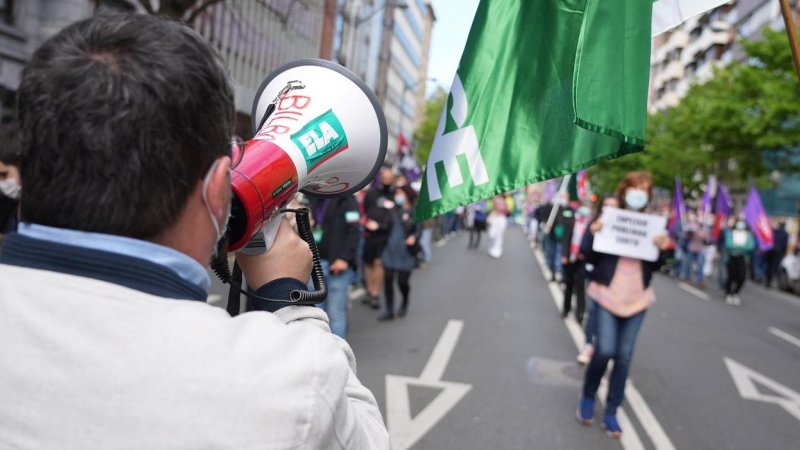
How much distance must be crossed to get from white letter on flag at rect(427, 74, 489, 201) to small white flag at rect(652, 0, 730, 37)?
687mm

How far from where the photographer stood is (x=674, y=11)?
2.51m

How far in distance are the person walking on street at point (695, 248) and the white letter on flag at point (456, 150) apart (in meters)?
16.1

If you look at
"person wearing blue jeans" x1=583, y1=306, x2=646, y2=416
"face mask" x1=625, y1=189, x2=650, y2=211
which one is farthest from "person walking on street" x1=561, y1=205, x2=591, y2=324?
"person wearing blue jeans" x1=583, y1=306, x2=646, y2=416

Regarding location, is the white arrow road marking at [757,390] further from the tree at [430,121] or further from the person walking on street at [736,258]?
the tree at [430,121]

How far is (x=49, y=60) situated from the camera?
1052 mm

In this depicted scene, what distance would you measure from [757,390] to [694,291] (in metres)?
9.65

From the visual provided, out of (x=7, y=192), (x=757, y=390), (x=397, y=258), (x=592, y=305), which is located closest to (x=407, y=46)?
(x=397, y=258)

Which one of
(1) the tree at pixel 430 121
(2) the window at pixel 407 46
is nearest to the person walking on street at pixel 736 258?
(2) the window at pixel 407 46

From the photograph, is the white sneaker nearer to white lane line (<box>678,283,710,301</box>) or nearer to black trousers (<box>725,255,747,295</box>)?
white lane line (<box>678,283,710,301</box>)

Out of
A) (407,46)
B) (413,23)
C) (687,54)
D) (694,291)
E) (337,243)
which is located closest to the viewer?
(337,243)

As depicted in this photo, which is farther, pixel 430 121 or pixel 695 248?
pixel 430 121

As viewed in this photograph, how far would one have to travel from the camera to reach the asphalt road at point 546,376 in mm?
4934

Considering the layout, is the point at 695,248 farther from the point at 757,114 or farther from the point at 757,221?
the point at 757,114

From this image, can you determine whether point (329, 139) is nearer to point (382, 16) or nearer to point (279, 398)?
point (279, 398)
